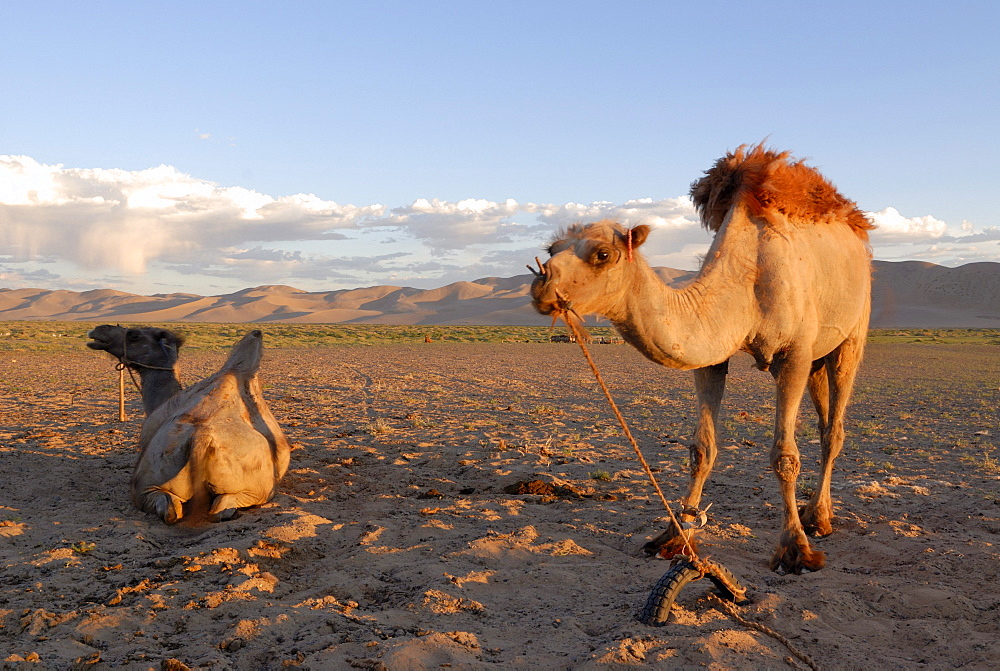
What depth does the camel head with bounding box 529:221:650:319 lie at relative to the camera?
3.55 metres

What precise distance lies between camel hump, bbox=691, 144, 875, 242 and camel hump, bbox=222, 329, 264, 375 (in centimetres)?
458

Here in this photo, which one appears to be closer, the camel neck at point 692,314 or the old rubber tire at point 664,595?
the old rubber tire at point 664,595

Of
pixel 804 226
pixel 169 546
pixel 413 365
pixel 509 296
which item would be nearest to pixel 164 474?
pixel 169 546

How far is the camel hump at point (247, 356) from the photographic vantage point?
23.4 feet

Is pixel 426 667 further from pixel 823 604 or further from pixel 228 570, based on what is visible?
pixel 823 604

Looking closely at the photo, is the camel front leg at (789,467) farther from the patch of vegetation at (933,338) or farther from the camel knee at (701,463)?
the patch of vegetation at (933,338)

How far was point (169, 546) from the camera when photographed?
5.43m

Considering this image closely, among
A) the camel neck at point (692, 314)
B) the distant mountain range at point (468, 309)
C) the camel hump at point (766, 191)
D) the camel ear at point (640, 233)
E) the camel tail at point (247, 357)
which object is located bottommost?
the distant mountain range at point (468, 309)

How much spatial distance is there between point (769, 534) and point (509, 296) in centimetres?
18471

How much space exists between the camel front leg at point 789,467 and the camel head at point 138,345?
675 cm

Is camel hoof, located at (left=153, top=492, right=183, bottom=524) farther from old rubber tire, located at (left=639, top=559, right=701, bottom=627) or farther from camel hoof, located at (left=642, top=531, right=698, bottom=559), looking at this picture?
old rubber tire, located at (left=639, top=559, right=701, bottom=627)

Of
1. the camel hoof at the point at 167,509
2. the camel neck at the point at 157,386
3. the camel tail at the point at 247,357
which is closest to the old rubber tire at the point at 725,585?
the camel hoof at the point at 167,509

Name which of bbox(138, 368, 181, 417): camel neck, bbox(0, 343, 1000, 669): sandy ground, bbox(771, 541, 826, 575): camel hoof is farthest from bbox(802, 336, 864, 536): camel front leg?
bbox(138, 368, 181, 417): camel neck

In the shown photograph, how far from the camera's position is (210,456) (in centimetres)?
610
